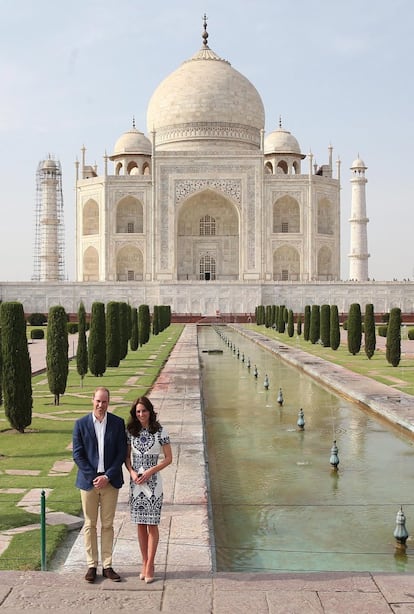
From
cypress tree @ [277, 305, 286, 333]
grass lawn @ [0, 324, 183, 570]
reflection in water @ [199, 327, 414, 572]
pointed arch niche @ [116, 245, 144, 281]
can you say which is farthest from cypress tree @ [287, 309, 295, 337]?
pointed arch niche @ [116, 245, 144, 281]

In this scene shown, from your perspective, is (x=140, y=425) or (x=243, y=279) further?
(x=243, y=279)

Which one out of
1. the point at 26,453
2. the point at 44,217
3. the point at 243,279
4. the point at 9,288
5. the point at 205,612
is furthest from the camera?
the point at 44,217

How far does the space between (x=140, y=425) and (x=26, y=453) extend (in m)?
3.03

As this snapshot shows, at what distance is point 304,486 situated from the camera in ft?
18.6

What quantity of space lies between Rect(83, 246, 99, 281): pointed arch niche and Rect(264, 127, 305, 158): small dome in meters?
11.0

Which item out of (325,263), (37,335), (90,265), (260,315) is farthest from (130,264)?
(37,335)

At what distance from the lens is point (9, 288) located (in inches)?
1332

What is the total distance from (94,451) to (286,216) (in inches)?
1445

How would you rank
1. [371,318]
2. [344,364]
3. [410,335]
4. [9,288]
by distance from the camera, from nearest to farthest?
[344,364]
[371,318]
[410,335]
[9,288]

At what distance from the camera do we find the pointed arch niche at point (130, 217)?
1551 inches

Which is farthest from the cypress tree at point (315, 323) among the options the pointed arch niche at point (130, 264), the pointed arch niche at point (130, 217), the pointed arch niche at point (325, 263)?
the pointed arch niche at point (130, 217)

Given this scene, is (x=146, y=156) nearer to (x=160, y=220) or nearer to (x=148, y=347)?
(x=160, y=220)

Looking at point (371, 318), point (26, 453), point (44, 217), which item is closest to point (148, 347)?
point (371, 318)

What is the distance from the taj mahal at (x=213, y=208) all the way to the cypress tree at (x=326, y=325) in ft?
46.8
